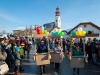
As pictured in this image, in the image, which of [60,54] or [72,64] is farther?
[60,54]

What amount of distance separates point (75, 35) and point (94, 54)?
3.94m

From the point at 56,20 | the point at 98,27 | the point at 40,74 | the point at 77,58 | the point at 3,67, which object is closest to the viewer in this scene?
the point at 3,67

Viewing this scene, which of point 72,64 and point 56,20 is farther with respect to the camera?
point 56,20

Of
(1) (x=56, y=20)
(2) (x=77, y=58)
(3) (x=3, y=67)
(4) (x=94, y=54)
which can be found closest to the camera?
(3) (x=3, y=67)

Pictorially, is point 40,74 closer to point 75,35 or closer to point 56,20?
point 75,35

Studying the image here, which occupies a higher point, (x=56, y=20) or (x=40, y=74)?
(x=56, y=20)

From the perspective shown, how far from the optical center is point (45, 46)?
331 inches

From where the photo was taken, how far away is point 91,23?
140 ft

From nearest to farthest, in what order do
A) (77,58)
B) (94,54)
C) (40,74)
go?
(77,58)
(40,74)
(94,54)

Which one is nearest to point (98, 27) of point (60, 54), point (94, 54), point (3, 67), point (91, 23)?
point (91, 23)

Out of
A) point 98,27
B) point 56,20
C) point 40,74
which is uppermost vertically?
point 56,20

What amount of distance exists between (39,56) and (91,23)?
3721 cm

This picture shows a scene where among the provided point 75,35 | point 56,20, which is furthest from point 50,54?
point 56,20

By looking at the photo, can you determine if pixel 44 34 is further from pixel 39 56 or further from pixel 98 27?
pixel 98 27
